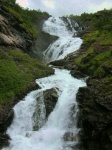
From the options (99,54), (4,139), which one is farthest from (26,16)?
(4,139)

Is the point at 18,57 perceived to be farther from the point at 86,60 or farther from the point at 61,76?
the point at 86,60

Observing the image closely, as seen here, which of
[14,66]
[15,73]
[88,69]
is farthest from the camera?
[88,69]

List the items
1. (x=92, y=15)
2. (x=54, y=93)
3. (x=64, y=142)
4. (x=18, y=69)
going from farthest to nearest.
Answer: (x=92, y=15) < (x=18, y=69) < (x=54, y=93) < (x=64, y=142)

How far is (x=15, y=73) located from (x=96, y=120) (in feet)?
36.1

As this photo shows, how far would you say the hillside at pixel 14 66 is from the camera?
23794 millimetres

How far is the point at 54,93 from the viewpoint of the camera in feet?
82.9

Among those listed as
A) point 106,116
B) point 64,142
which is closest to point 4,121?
point 64,142

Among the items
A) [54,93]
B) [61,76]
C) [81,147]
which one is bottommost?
[81,147]

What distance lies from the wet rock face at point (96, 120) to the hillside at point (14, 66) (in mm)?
6231

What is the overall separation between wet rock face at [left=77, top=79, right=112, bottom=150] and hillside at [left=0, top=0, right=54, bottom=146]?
6231mm

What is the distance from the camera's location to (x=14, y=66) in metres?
29.4

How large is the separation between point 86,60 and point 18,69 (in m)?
8.96

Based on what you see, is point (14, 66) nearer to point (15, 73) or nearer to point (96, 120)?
point (15, 73)

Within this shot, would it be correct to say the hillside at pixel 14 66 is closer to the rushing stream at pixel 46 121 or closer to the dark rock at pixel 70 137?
the rushing stream at pixel 46 121
